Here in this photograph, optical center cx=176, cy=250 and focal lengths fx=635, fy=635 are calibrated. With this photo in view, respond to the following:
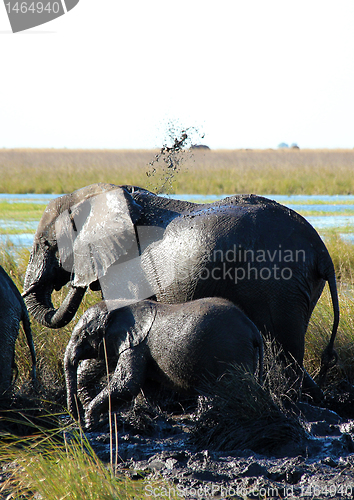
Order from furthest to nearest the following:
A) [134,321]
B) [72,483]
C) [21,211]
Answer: [21,211] < [134,321] < [72,483]

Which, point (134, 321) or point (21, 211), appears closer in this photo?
point (134, 321)

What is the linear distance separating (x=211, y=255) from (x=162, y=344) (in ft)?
2.27

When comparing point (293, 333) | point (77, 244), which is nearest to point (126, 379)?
point (293, 333)

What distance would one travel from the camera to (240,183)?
27.1 m

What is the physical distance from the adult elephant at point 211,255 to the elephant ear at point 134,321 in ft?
1.06

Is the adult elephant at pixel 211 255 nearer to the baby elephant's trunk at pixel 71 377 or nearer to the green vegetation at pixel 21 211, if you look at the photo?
the baby elephant's trunk at pixel 71 377

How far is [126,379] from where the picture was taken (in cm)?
401

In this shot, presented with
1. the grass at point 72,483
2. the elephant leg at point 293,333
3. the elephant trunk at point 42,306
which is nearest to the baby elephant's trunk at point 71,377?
the elephant trunk at point 42,306

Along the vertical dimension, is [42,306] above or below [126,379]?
above

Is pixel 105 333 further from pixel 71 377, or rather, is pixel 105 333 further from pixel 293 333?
pixel 293 333

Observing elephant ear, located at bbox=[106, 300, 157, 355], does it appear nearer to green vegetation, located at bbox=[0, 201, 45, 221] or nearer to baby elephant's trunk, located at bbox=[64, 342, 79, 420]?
baby elephant's trunk, located at bbox=[64, 342, 79, 420]

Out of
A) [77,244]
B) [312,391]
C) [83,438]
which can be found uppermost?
[77,244]

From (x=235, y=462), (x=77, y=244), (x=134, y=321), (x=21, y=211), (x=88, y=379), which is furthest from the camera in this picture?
(x=21, y=211)

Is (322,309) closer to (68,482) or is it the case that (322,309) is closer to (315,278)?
(315,278)
